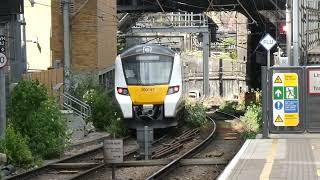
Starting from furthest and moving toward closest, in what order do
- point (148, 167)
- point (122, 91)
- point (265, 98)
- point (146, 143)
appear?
point (122, 91) < point (146, 143) < point (265, 98) < point (148, 167)

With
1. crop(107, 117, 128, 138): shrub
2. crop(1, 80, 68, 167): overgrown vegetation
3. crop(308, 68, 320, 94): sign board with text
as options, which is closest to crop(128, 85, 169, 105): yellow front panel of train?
crop(107, 117, 128, 138): shrub

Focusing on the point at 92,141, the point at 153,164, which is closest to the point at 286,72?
the point at 153,164

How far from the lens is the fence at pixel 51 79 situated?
2234 cm

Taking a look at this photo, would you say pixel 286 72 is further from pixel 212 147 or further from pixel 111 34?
pixel 111 34

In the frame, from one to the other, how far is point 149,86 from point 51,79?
12.6 ft

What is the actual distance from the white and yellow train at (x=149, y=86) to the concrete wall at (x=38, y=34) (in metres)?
7.57

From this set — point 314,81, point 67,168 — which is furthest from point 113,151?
point 314,81

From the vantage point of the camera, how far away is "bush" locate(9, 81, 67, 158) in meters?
17.4

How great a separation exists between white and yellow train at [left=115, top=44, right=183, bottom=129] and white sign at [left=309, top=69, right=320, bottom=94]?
6608mm

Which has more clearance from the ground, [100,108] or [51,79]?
[51,79]

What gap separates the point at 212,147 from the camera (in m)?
20.1

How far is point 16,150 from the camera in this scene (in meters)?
Answer: 15.4

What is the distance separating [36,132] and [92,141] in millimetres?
4274

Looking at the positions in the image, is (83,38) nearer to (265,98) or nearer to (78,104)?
(78,104)
